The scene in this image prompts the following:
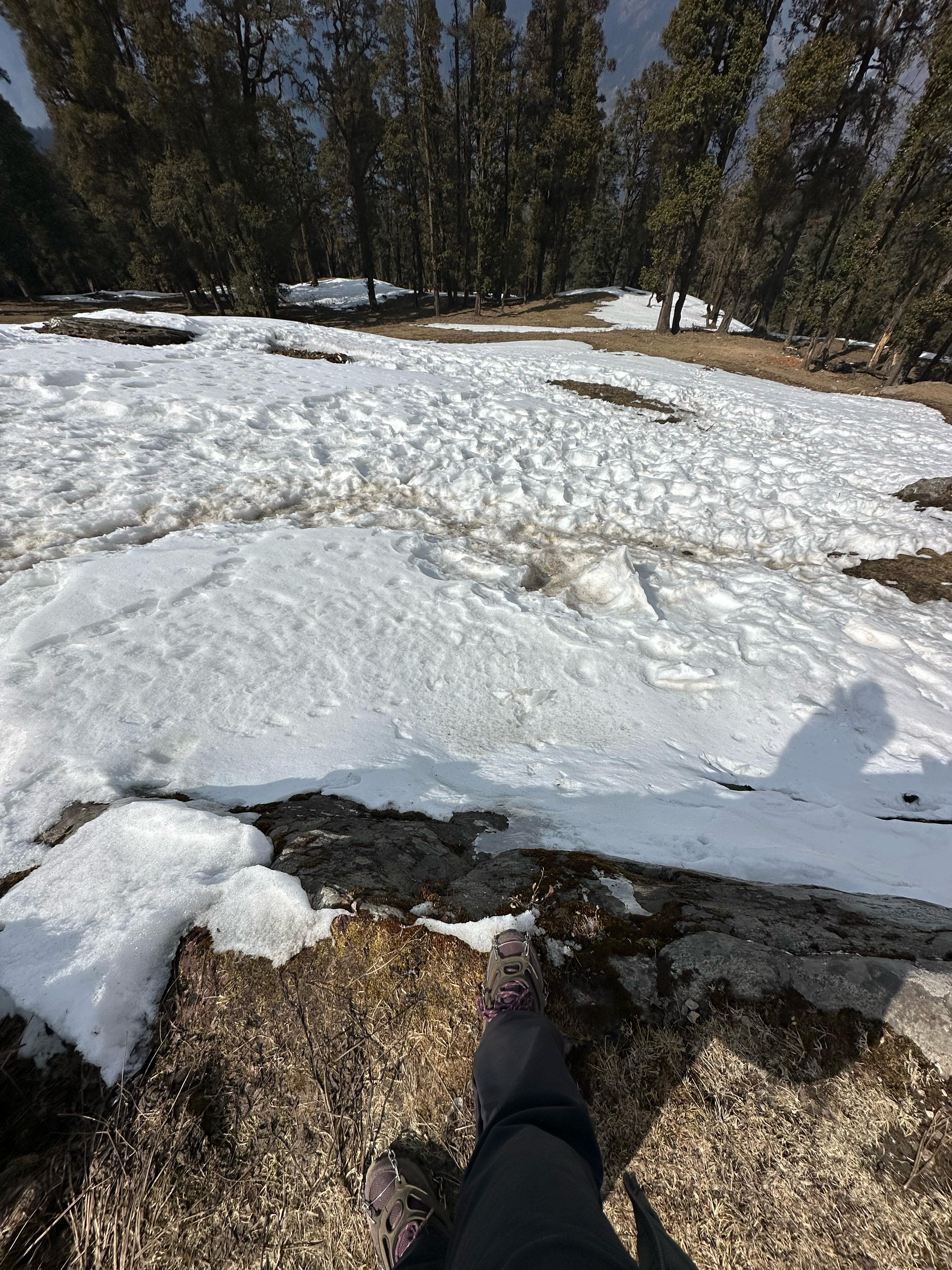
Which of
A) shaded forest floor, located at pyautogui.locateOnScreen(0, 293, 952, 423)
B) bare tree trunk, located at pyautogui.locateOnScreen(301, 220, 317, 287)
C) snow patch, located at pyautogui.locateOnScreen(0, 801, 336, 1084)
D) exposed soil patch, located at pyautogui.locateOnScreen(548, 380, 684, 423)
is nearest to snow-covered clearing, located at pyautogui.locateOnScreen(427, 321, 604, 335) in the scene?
shaded forest floor, located at pyautogui.locateOnScreen(0, 293, 952, 423)

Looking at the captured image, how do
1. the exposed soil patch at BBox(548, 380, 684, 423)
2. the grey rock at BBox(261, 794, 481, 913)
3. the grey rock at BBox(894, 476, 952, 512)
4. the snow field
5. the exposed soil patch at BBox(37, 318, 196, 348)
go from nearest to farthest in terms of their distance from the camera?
the grey rock at BBox(261, 794, 481, 913), the snow field, the grey rock at BBox(894, 476, 952, 512), the exposed soil patch at BBox(37, 318, 196, 348), the exposed soil patch at BBox(548, 380, 684, 423)

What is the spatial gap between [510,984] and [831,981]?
122cm

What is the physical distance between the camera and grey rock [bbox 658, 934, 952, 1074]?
1808mm

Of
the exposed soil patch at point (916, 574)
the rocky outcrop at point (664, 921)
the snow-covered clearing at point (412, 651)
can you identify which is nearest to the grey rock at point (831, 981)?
the rocky outcrop at point (664, 921)

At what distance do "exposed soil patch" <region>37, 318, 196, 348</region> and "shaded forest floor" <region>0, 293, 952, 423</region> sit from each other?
242cm

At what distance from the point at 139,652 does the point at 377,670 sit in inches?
71.0

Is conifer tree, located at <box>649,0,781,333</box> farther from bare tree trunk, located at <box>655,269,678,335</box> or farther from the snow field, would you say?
the snow field

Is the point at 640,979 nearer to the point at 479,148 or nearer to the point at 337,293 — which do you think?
the point at 479,148

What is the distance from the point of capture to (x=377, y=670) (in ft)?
13.7

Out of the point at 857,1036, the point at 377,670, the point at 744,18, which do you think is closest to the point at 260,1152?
the point at 857,1036

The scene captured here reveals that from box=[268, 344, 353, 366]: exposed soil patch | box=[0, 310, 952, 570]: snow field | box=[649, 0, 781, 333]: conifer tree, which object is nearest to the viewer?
box=[0, 310, 952, 570]: snow field

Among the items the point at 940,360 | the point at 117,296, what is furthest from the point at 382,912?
the point at 117,296

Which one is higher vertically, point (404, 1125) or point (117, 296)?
point (117, 296)

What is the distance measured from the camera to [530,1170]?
1.46 meters
